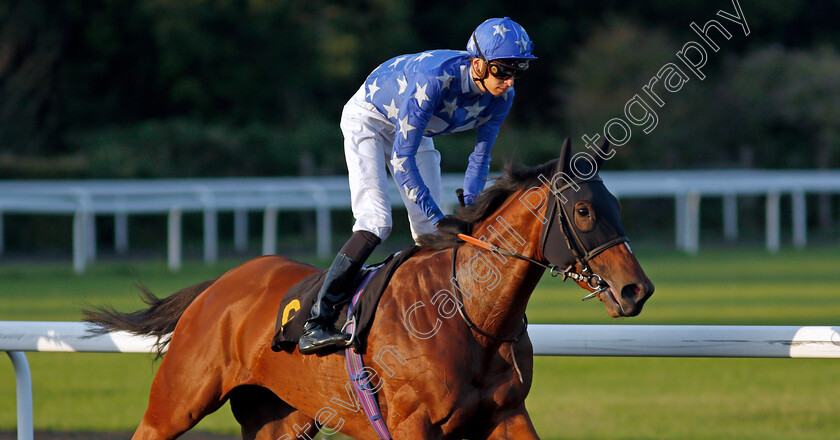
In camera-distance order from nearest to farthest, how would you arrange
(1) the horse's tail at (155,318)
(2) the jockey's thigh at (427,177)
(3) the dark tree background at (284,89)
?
(2) the jockey's thigh at (427,177), (1) the horse's tail at (155,318), (3) the dark tree background at (284,89)

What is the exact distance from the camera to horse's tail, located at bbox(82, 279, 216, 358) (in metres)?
4.07

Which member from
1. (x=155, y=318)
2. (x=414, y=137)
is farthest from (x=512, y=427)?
(x=155, y=318)

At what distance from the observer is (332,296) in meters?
3.44

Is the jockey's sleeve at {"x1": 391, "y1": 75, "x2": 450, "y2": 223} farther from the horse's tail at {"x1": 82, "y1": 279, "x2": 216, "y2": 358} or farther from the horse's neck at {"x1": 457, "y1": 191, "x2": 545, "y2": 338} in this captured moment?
the horse's tail at {"x1": 82, "y1": 279, "x2": 216, "y2": 358}

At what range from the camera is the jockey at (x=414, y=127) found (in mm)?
3391

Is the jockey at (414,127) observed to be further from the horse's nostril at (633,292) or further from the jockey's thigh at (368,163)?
the horse's nostril at (633,292)

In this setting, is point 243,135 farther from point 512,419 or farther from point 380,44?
point 512,419

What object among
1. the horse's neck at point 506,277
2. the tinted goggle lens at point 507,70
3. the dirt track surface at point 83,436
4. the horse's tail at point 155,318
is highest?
the tinted goggle lens at point 507,70

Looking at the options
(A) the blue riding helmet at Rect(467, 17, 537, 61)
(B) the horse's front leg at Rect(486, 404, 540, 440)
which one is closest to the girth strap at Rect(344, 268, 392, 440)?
(B) the horse's front leg at Rect(486, 404, 540, 440)

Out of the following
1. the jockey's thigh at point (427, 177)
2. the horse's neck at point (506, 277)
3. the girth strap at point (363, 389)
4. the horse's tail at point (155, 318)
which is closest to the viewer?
the horse's neck at point (506, 277)

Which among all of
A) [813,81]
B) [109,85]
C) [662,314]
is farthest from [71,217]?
[813,81]

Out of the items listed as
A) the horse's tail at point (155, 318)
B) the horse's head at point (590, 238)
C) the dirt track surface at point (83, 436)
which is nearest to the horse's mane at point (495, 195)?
the horse's head at point (590, 238)

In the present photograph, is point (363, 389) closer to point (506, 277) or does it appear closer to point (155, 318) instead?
point (506, 277)

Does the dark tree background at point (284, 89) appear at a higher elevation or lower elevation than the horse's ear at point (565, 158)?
lower
